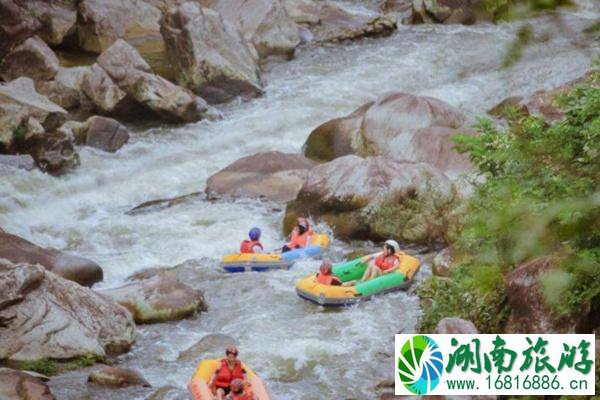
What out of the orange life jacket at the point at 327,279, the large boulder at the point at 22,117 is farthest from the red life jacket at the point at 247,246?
the large boulder at the point at 22,117

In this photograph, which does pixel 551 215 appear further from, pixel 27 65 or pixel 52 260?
pixel 27 65

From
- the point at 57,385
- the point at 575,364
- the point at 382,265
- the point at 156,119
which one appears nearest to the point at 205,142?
the point at 156,119

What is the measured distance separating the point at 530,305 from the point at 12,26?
1495cm

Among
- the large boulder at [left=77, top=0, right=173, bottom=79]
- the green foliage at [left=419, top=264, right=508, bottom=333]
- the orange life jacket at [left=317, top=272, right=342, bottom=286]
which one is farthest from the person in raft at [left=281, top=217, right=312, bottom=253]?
the large boulder at [left=77, top=0, right=173, bottom=79]

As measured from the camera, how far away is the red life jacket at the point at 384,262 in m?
12.9

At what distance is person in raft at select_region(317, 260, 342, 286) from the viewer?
40.8 feet

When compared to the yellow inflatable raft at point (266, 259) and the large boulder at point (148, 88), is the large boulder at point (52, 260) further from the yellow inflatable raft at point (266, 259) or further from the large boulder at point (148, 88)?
the large boulder at point (148, 88)

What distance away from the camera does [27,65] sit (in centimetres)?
1975

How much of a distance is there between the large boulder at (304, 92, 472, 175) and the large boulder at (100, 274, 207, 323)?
536cm

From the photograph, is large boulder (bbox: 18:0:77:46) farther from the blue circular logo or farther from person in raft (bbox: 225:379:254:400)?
the blue circular logo

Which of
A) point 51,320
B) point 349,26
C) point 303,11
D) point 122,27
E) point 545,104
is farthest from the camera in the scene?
point 303,11

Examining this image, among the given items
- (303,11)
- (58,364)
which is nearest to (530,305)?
(58,364)

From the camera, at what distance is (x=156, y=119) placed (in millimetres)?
19578

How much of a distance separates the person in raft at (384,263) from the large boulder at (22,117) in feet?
21.9
